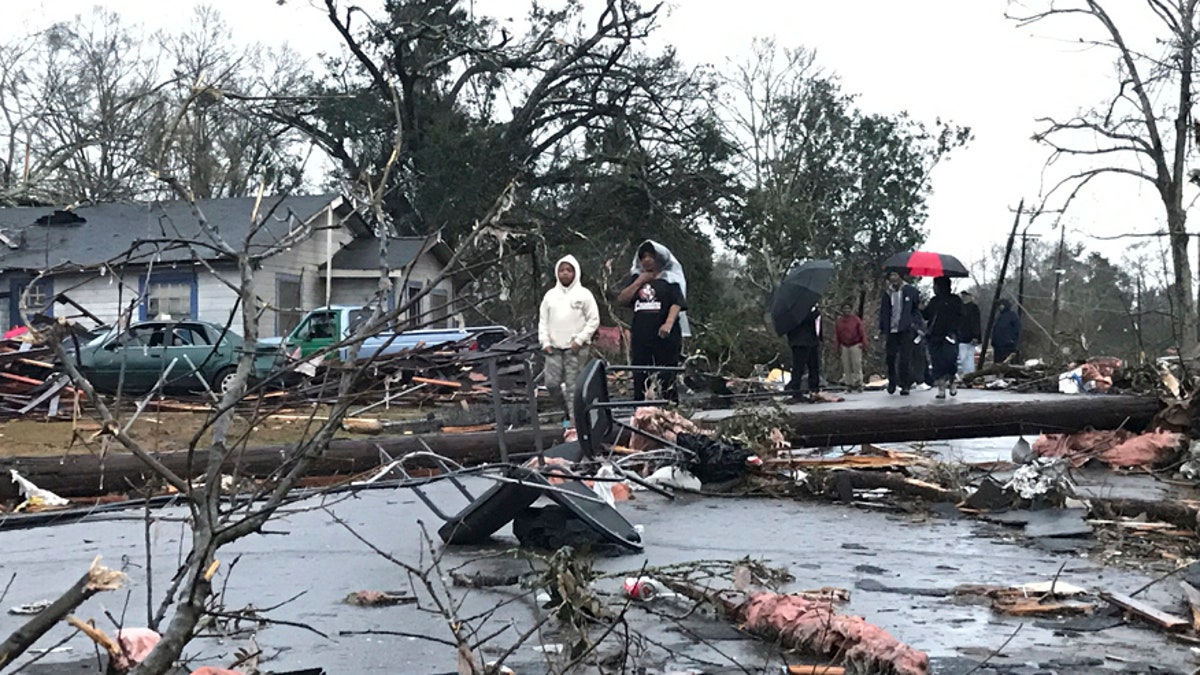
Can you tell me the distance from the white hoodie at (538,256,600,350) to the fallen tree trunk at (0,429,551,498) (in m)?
1.84

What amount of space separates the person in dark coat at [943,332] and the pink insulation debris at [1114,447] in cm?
478

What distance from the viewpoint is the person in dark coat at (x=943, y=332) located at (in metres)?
17.9

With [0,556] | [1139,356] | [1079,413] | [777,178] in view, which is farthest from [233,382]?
[777,178]

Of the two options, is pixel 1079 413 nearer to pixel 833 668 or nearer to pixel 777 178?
pixel 833 668

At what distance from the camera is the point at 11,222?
3531cm

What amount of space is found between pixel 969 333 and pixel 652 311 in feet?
31.3

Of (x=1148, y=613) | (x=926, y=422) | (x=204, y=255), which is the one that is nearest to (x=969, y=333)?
(x=926, y=422)

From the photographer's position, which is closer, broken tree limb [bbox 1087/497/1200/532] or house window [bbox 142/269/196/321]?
broken tree limb [bbox 1087/497/1200/532]

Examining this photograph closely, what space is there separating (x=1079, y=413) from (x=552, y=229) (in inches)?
942

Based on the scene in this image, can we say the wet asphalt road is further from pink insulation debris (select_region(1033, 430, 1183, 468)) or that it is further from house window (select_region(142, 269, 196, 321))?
house window (select_region(142, 269, 196, 321))

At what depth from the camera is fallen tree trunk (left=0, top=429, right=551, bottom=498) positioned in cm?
1000

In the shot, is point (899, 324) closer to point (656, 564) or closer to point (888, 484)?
point (888, 484)

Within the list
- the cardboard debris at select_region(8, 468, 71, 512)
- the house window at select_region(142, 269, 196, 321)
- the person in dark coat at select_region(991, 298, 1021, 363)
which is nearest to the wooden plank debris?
the cardboard debris at select_region(8, 468, 71, 512)

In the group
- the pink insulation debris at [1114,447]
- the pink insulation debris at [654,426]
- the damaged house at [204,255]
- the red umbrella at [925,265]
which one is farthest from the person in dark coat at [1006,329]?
the pink insulation debris at [654,426]
